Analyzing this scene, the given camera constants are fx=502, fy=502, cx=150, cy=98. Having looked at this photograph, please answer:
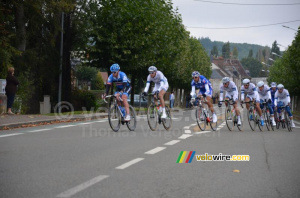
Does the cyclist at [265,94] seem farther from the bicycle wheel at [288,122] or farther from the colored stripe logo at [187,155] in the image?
the colored stripe logo at [187,155]

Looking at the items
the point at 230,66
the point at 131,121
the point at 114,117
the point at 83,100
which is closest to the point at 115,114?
the point at 114,117

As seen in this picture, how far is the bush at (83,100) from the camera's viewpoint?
38656 mm

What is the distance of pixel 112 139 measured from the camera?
11.8 metres

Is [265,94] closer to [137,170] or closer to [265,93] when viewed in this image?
[265,93]

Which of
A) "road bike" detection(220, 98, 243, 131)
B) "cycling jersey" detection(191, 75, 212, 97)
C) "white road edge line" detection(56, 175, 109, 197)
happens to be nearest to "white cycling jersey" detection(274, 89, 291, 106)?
"road bike" detection(220, 98, 243, 131)

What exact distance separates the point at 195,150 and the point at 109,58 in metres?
26.1

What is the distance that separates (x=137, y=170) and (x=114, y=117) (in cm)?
658

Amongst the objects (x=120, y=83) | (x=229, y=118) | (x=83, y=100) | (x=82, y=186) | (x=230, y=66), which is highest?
(x=230, y=66)

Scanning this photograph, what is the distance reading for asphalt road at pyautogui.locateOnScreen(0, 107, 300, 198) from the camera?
5754 millimetres

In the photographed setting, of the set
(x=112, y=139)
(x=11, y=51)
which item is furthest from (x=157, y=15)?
(x=112, y=139)

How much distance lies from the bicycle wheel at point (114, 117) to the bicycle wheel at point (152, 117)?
97 centimetres

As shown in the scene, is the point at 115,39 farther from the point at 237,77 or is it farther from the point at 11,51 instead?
the point at 237,77

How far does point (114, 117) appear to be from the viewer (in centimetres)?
1370

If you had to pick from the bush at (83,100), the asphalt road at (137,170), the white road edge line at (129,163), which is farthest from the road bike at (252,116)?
the bush at (83,100)
